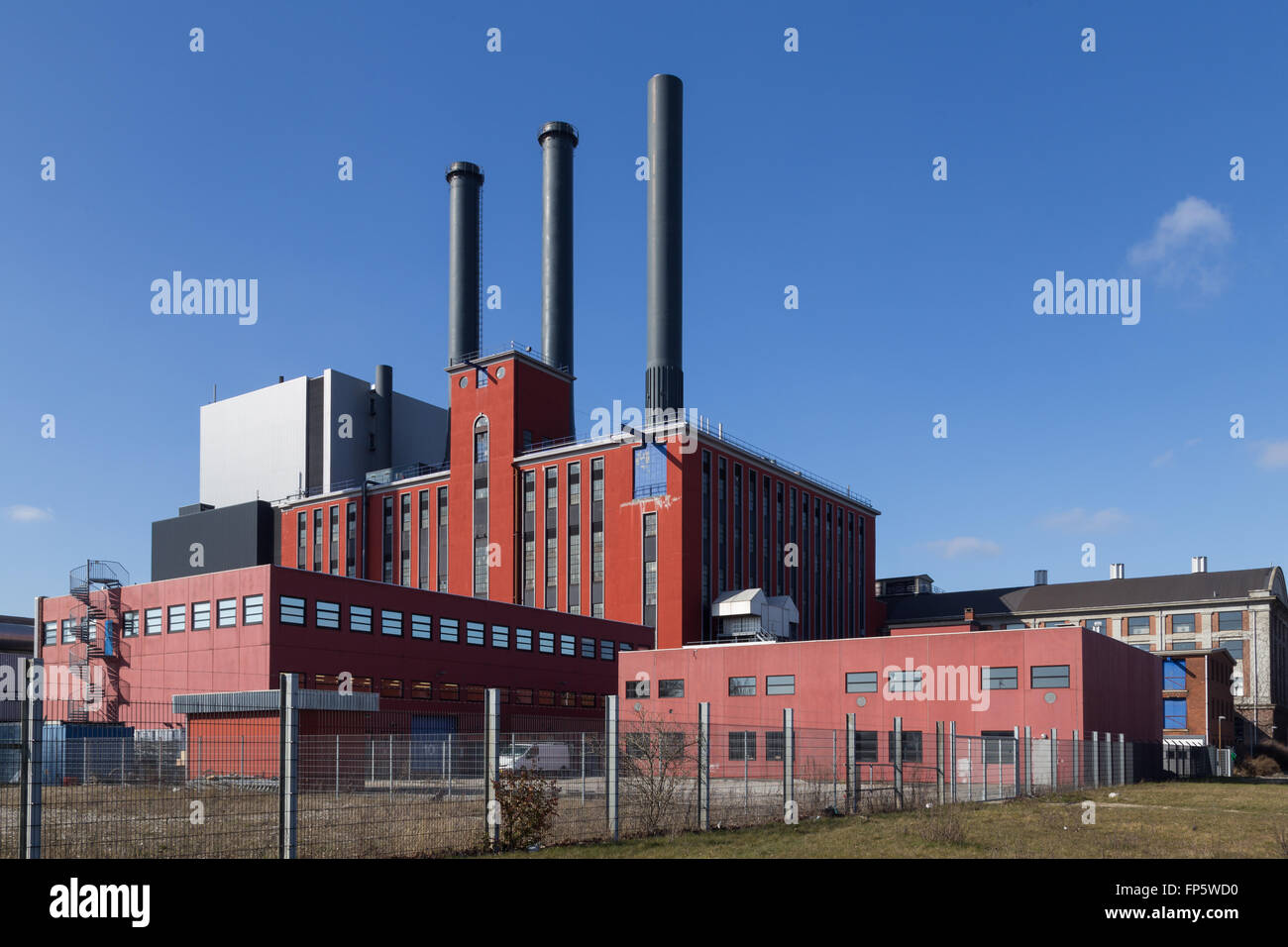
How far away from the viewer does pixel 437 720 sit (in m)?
56.2

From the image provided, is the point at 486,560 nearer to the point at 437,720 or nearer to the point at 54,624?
the point at 437,720

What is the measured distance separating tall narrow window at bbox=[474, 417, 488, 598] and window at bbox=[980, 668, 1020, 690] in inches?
1439

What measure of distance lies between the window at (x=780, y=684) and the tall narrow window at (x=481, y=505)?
2664 cm

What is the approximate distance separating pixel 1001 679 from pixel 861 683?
6.38 m

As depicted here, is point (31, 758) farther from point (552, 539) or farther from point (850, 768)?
point (552, 539)

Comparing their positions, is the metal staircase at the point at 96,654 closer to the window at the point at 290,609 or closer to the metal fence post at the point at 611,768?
the window at the point at 290,609

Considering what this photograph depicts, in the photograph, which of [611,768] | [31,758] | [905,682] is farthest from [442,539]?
[31,758]

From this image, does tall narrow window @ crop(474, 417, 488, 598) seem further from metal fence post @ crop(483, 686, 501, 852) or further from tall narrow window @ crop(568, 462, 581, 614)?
metal fence post @ crop(483, 686, 501, 852)

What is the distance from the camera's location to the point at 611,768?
55.7 ft

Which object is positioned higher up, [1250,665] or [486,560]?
[486,560]

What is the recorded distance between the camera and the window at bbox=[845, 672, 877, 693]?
50812mm
